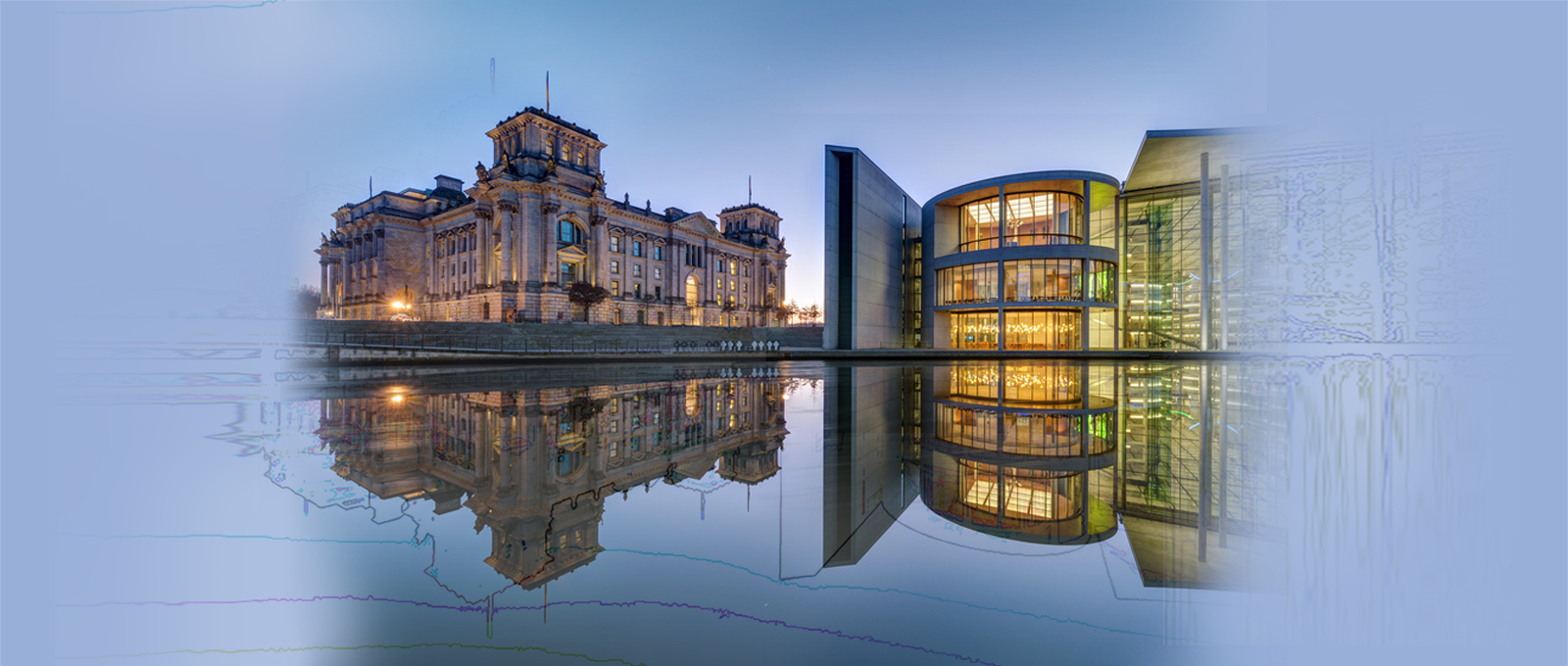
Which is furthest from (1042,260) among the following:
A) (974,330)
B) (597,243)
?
(597,243)

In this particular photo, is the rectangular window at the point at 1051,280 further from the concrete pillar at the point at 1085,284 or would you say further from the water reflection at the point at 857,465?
the water reflection at the point at 857,465

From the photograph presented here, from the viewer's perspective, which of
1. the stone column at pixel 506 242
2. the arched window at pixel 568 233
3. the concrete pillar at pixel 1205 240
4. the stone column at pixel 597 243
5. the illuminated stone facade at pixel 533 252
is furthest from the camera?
the stone column at pixel 597 243

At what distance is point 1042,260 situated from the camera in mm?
32531

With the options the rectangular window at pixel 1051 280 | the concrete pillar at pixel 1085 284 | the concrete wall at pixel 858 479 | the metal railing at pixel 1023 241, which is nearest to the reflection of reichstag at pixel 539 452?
the concrete wall at pixel 858 479

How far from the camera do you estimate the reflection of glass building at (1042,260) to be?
3009cm

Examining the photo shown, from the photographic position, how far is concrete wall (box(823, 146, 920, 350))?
99.5ft

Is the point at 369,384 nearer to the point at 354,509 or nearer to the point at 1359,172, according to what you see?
the point at 354,509

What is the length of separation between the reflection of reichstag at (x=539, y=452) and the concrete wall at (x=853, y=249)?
69.4ft

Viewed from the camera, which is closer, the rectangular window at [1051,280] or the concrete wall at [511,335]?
the concrete wall at [511,335]

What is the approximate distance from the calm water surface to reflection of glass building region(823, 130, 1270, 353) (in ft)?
83.0

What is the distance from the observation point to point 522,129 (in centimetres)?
5025

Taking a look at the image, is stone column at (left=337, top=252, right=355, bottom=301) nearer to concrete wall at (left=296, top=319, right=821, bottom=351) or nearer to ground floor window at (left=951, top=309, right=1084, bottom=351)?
concrete wall at (left=296, top=319, right=821, bottom=351)

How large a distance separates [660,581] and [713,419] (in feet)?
17.1

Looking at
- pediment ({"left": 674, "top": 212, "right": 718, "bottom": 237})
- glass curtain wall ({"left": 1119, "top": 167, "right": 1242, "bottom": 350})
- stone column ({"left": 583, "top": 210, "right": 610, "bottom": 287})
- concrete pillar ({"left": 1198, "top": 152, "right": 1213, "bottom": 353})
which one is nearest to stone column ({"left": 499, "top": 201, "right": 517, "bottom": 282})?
stone column ({"left": 583, "top": 210, "right": 610, "bottom": 287})
